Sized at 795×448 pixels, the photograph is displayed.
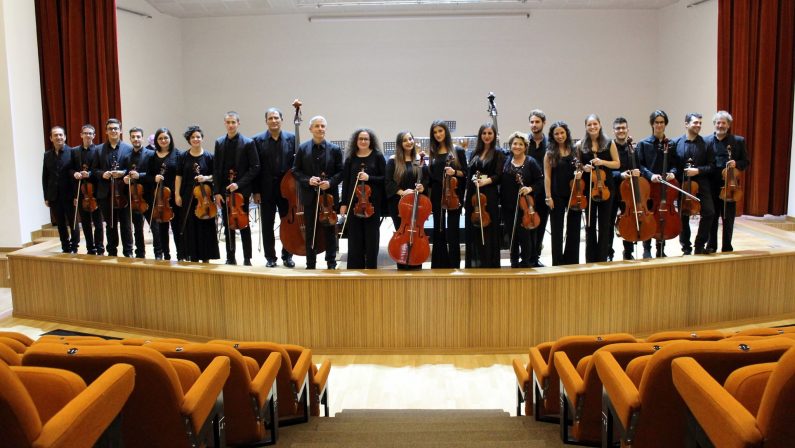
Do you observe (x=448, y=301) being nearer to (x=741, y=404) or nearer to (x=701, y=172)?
(x=701, y=172)

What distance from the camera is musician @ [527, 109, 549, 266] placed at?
4484 mm

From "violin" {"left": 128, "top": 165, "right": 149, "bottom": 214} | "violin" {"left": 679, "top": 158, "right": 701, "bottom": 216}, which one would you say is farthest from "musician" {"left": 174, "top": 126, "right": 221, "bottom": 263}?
"violin" {"left": 679, "top": 158, "right": 701, "bottom": 216}

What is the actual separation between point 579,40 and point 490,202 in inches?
257

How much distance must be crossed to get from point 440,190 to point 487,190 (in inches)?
12.0

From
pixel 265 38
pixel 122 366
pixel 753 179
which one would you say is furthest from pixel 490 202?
pixel 265 38

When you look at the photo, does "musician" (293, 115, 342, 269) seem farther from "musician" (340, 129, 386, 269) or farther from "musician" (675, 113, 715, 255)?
"musician" (675, 113, 715, 255)

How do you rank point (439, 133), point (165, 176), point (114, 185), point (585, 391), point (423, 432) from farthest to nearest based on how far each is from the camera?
point (114, 185), point (165, 176), point (439, 133), point (423, 432), point (585, 391)

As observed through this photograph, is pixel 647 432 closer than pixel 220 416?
Yes

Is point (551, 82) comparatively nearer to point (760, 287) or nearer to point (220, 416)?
point (760, 287)

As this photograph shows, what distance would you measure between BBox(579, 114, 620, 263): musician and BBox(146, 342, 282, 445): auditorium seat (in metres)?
2.95

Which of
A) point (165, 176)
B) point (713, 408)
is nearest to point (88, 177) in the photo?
point (165, 176)

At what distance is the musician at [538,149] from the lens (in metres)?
4.48

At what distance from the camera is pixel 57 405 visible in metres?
1.42

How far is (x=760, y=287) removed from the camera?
4594mm
